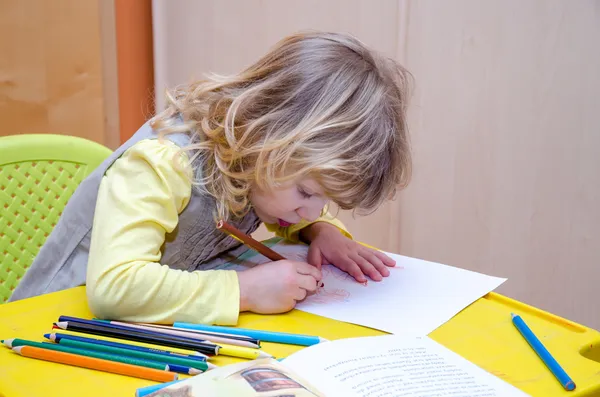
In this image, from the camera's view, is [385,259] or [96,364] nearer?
[96,364]

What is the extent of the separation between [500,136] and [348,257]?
81 cm

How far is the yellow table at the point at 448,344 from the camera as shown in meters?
0.61

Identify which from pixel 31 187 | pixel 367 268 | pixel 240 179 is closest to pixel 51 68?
pixel 31 187

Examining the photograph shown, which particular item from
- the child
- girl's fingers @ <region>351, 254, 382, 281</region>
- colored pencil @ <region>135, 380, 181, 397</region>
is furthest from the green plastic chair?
colored pencil @ <region>135, 380, 181, 397</region>

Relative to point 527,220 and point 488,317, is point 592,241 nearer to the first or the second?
point 527,220

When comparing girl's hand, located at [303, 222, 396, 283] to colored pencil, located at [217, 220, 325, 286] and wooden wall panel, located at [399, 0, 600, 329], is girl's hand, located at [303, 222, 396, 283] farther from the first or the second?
wooden wall panel, located at [399, 0, 600, 329]

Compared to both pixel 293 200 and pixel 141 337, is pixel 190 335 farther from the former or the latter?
pixel 293 200

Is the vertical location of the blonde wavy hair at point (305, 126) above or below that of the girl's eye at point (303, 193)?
above

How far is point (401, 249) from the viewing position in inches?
73.3

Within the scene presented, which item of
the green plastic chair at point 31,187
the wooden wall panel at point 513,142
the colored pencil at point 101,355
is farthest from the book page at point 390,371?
the wooden wall panel at point 513,142

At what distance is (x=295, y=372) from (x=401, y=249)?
1.28 metres

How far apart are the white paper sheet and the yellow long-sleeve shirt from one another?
0.40 ft

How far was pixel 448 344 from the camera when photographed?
718 mm

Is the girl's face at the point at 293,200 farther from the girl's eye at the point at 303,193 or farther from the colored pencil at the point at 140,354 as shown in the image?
the colored pencil at the point at 140,354
